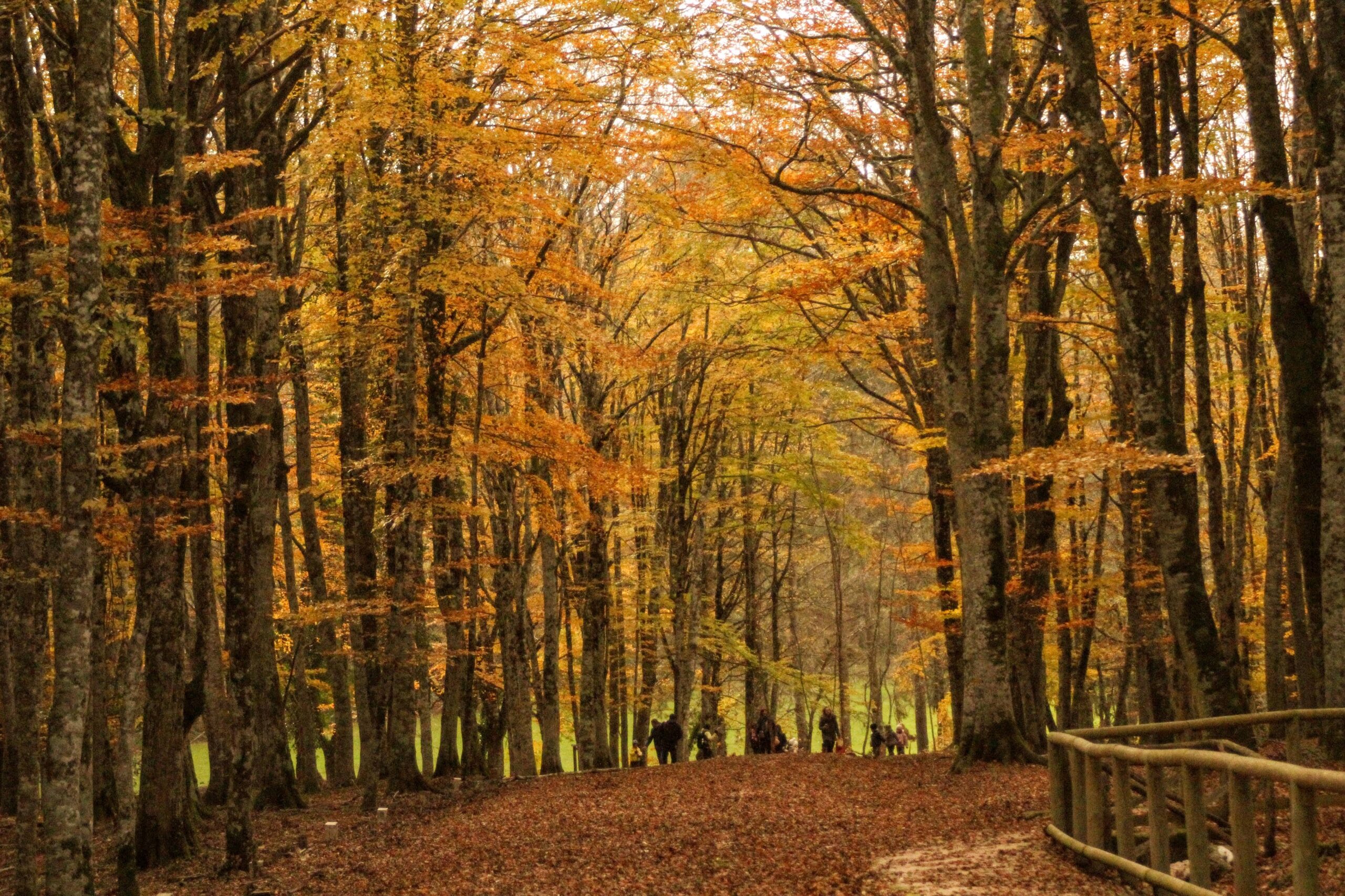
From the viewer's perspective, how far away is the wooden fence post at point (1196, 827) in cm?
619

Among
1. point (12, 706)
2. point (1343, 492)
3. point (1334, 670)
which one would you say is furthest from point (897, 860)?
point (12, 706)

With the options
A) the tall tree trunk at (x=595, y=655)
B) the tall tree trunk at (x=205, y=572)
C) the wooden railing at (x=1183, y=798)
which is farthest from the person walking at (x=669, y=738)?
the wooden railing at (x=1183, y=798)

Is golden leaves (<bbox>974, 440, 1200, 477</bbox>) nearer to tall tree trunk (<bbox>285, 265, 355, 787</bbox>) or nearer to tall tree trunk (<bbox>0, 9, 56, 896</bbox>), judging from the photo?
tall tree trunk (<bbox>0, 9, 56, 896</bbox>)

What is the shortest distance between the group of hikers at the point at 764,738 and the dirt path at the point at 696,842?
6514 millimetres

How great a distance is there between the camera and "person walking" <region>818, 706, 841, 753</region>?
25.7 m

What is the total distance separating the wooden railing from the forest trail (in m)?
0.40

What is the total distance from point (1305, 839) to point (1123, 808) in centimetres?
209

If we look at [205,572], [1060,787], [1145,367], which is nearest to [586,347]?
[205,572]

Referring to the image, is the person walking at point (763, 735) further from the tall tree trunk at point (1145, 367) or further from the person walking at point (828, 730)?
the tall tree trunk at point (1145, 367)

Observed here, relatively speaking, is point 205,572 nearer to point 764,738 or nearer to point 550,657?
point 550,657

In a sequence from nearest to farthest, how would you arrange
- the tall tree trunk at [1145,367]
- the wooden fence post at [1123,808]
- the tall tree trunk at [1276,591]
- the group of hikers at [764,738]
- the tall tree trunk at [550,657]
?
1. the wooden fence post at [1123,808]
2. the tall tree trunk at [1145,367]
3. the tall tree trunk at [1276,591]
4. the tall tree trunk at [550,657]
5. the group of hikers at [764,738]

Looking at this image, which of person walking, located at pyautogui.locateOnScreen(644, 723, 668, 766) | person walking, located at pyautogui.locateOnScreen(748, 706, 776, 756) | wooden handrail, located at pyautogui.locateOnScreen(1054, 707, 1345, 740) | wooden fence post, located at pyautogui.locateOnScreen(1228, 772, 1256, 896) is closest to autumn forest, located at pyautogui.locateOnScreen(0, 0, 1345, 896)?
person walking, located at pyautogui.locateOnScreen(644, 723, 668, 766)

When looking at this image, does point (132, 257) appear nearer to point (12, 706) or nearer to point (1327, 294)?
point (12, 706)

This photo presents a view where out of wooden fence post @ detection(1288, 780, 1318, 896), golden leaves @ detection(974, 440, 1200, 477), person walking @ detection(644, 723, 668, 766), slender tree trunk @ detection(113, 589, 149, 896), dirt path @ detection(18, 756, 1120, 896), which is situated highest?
golden leaves @ detection(974, 440, 1200, 477)
